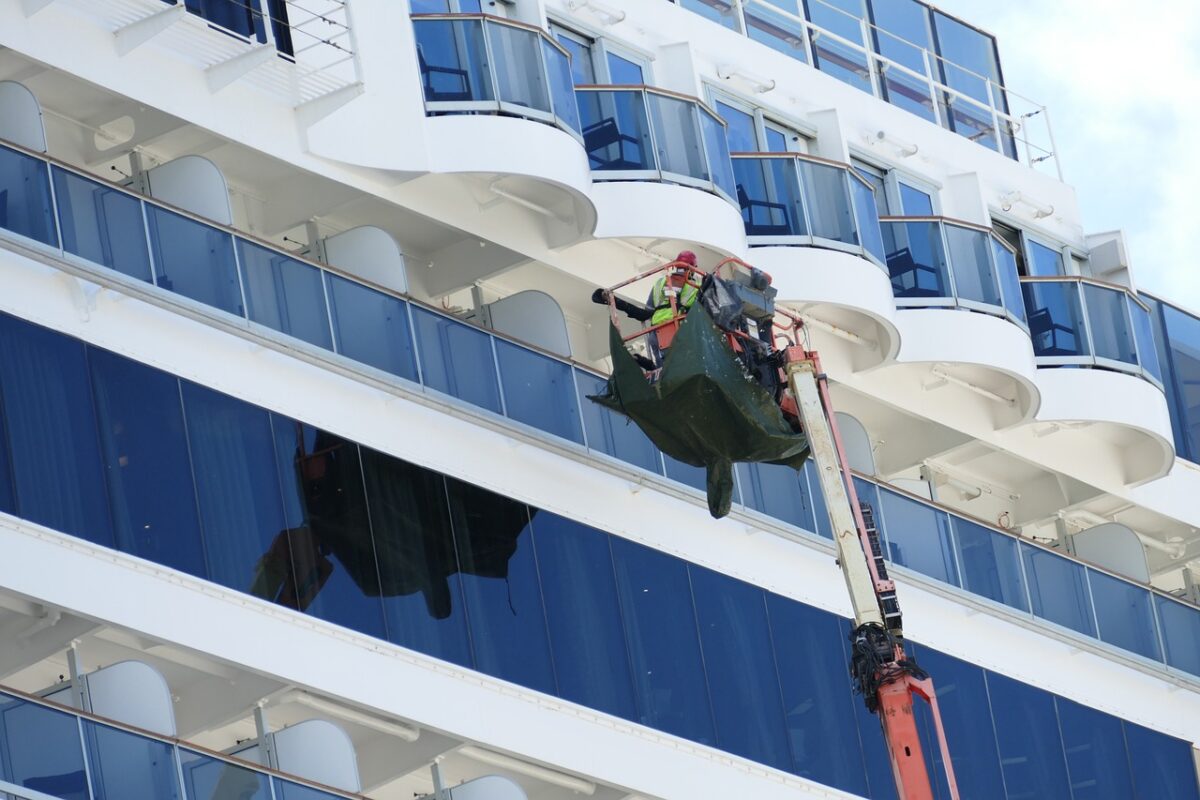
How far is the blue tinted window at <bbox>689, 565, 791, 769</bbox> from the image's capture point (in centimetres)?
2753

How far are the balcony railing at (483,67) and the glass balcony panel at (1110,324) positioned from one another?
9.22 m

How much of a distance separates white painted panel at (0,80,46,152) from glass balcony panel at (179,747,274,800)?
5.48 meters

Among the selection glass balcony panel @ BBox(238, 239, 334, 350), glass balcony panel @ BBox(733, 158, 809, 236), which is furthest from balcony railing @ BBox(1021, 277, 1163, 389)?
glass balcony panel @ BBox(238, 239, 334, 350)

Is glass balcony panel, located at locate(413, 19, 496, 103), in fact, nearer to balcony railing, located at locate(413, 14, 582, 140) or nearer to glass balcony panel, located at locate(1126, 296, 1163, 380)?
balcony railing, located at locate(413, 14, 582, 140)

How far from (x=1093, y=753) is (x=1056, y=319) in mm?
5356

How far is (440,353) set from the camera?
26.6 m

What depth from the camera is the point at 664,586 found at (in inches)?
1084

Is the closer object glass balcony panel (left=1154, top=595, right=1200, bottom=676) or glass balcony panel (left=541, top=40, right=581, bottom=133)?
glass balcony panel (left=541, top=40, right=581, bottom=133)

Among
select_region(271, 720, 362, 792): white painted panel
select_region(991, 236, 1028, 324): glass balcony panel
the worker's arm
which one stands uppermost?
select_region(991, 236, 1028, 324): glass balcony panel

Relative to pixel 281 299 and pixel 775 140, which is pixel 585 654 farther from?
pixel 775 140

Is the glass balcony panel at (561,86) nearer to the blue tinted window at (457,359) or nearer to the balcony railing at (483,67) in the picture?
the balcony railing at (483,67)

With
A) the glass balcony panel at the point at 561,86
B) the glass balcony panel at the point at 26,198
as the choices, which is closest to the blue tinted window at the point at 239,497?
the glass balcony panel at the point at 26,198

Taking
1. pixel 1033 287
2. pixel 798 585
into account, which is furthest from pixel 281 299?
pixel 1033 287

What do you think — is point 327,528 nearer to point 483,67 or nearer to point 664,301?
point 664,301
